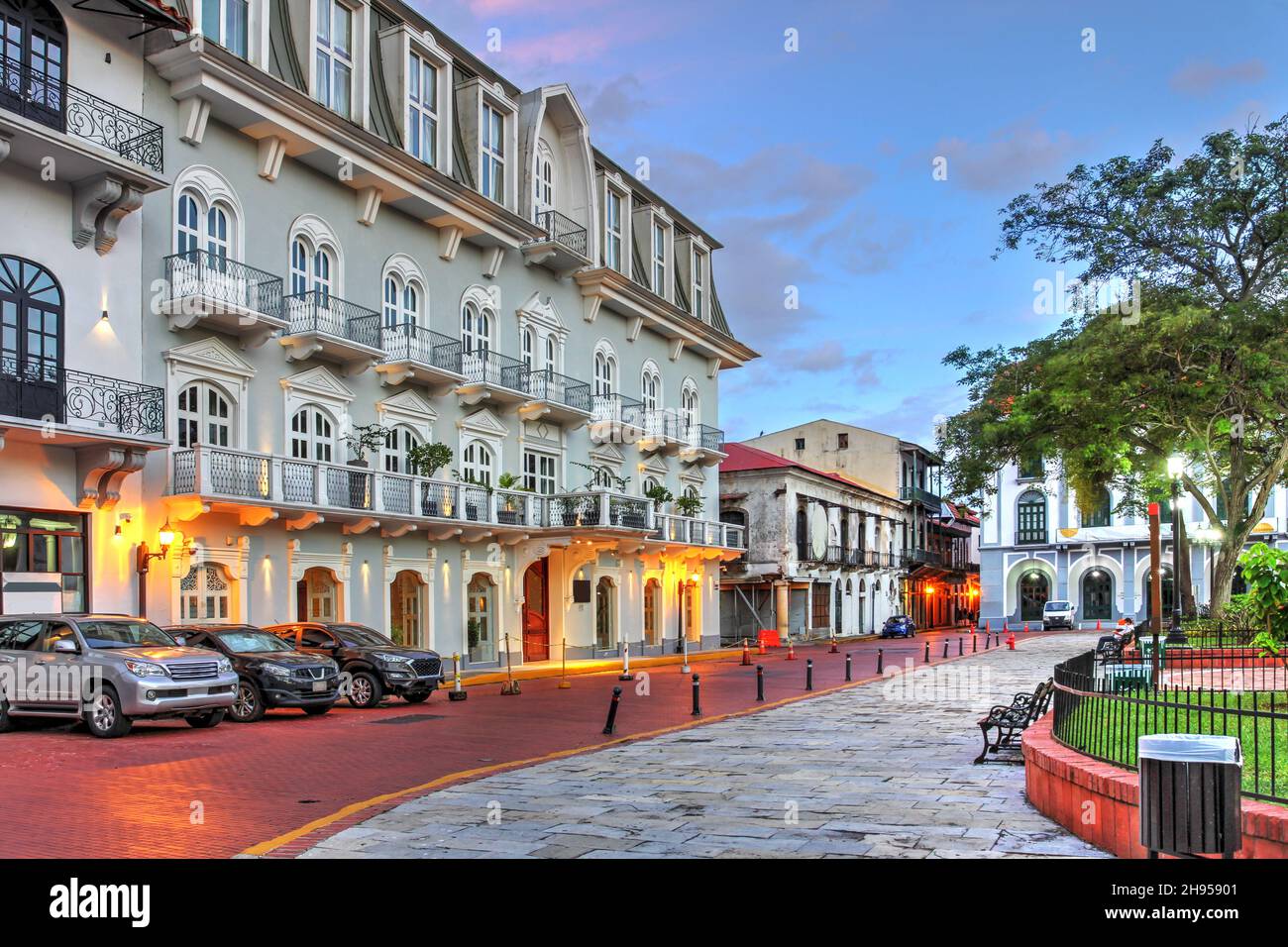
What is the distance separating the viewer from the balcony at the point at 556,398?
1337 inches

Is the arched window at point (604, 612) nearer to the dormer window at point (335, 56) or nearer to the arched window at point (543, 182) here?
the arched window at point (543, 182)

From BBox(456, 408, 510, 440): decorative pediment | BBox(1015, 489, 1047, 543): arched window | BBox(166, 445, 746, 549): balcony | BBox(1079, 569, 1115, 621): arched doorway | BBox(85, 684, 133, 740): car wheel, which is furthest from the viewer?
BBox(1015, 489, 1047, 543): arched window

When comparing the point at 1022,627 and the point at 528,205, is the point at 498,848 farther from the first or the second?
the point at 1022,627

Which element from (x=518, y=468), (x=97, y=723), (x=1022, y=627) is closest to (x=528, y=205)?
(x=518, y=468)

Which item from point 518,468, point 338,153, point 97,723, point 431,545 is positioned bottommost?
point 97,723

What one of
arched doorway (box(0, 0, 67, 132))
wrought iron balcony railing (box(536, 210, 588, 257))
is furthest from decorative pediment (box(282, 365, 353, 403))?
wrought iron balcony railing (box(536, 210, 588, 257))

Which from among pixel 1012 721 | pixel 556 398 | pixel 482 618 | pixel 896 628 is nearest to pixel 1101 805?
pixel 1012 721

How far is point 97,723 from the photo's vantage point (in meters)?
15.6

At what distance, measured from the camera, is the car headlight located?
51.1ft

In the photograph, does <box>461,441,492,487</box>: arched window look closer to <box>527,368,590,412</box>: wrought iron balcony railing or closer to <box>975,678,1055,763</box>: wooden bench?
<box>527,368,590,412</box>: wrought iron balcony railing

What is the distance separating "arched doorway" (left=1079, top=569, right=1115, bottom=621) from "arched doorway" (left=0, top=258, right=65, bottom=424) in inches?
2473

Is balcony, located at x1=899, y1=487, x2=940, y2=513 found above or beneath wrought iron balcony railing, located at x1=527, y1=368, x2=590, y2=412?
beneath

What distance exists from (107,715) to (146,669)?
76 cm
